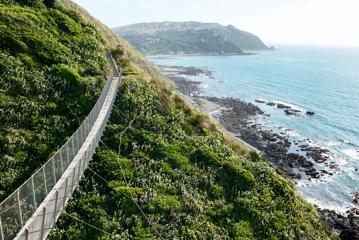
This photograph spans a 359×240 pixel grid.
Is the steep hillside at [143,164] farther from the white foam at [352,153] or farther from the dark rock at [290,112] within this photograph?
the dark rock at [290,112]

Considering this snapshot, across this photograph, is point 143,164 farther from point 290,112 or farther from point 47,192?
point 290,112

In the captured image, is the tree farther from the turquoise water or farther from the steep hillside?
the turquoise water

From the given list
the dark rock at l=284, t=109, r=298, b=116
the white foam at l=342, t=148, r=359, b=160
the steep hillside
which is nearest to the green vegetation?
the steep hillside

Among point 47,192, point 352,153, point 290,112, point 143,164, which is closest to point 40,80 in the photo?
point 143,164

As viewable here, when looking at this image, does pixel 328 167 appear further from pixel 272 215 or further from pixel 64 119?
pixel 64 119

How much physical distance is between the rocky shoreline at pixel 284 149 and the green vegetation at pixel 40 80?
3392 cm

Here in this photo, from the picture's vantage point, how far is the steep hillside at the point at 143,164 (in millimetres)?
33312

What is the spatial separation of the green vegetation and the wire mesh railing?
4568 mm

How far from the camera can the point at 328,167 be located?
7075 cm

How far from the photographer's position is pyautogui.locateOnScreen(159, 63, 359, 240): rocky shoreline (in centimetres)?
5353

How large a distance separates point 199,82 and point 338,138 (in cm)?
7951

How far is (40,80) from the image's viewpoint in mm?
43125

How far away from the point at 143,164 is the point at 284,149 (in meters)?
44.8

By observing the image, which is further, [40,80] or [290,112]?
[290,112]
